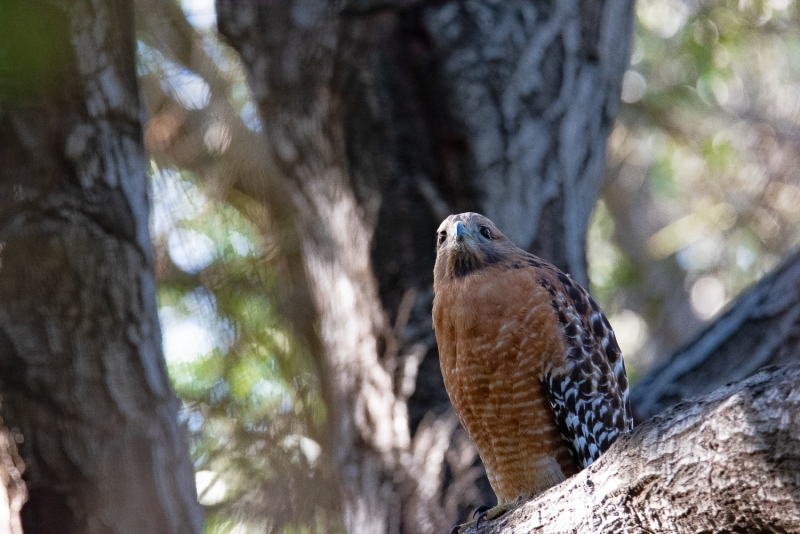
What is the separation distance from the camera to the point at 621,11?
607 centimetres

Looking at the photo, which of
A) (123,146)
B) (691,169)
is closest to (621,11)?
(123,146)

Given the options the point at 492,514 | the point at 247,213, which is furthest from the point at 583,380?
the point at 247,213

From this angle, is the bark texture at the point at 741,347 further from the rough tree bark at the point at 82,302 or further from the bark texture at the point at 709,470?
the rough tree bark at the point at 82,302

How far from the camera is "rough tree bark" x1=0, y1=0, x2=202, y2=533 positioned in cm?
380

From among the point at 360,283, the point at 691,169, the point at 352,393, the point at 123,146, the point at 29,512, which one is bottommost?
the point at 29,512

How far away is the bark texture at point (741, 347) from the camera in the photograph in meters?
5.13

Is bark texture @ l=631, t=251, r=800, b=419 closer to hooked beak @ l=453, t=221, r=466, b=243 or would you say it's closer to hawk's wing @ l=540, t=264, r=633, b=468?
hawk's wing @ l=540, t=264, r=633, b=468

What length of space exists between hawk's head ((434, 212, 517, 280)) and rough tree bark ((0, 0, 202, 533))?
162cm

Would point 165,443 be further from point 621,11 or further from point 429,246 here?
point 621,11

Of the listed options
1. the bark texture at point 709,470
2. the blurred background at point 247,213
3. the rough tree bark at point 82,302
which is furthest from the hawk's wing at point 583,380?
the blurred background at point 247,213

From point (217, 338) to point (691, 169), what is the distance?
31.1 feet

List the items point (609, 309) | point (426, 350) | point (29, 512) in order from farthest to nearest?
point (609, 309) < point (426, 350) < point (29, 512)

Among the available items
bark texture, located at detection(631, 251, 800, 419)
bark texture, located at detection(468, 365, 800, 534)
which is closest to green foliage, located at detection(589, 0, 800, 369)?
bark texture, located at detection(631, 251, 800, 419)

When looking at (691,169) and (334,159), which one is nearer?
(334,159)
